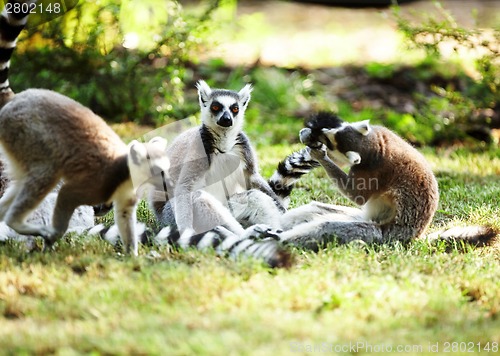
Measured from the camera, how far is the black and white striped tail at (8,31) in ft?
14.3

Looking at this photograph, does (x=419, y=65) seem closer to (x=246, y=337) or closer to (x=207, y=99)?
(x=207, y=99)

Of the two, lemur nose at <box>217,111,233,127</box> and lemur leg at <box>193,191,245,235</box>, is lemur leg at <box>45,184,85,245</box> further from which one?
lemur nose at <box>217,111,233,127</box>

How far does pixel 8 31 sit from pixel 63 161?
108 cm

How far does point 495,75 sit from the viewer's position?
832 cm

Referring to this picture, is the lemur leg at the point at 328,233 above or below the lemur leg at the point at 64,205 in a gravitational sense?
below

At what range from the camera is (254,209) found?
5.37m

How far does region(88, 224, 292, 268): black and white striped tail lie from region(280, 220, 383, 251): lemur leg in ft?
0.52

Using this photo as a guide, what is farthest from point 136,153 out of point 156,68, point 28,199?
point 156,68

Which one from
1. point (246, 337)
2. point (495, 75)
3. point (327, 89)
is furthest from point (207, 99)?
point (327, 89)

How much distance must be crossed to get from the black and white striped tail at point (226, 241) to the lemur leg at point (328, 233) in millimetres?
159

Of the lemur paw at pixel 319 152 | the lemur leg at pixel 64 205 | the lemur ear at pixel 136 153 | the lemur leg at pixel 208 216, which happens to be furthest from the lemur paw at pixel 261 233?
the lemur leg at pixel 64 205

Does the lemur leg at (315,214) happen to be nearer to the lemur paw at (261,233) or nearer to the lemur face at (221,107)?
the lemur paw at (261,233)

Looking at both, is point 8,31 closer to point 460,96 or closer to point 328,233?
point 328,233

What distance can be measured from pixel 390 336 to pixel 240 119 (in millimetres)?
2751
